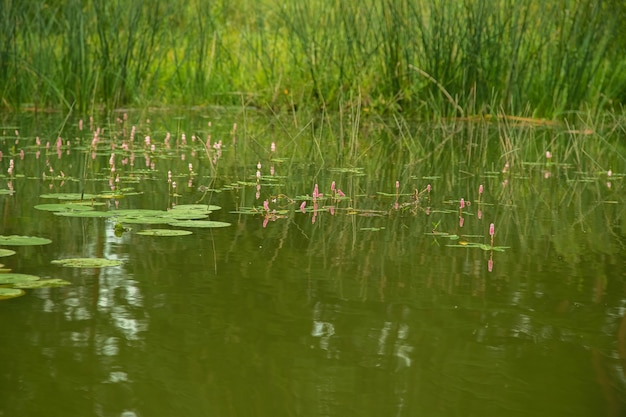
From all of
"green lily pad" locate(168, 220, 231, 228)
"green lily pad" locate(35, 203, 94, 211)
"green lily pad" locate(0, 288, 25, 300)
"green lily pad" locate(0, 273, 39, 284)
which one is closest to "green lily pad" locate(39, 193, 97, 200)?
"green lily pad" locate(35, 203, 94, 211)

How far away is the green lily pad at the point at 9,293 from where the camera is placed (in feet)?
6.73

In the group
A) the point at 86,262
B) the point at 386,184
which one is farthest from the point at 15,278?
the point at 386,184

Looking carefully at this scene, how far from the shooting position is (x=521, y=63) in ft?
21.9

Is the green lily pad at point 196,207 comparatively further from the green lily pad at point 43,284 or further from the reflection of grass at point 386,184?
the green lily pad at point 43,284

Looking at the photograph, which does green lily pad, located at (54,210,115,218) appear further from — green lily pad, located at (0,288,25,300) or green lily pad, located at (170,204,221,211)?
green lily pad, located at (0,288,25,300)

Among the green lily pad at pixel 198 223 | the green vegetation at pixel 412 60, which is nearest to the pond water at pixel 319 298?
the green lily pad at pixel 198 223

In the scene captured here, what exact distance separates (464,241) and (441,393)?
1.24m

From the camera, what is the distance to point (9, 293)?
6.77 ft

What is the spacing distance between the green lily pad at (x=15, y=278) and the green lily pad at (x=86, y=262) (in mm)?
149

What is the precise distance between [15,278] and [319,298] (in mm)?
649

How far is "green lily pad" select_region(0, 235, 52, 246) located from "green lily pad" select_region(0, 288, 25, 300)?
17.6 inches

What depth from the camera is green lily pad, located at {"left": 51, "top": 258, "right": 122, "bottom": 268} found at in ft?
7.69

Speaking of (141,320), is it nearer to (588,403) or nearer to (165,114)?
(588,403)

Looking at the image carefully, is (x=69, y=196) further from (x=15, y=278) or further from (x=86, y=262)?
(x=15, y=278)
